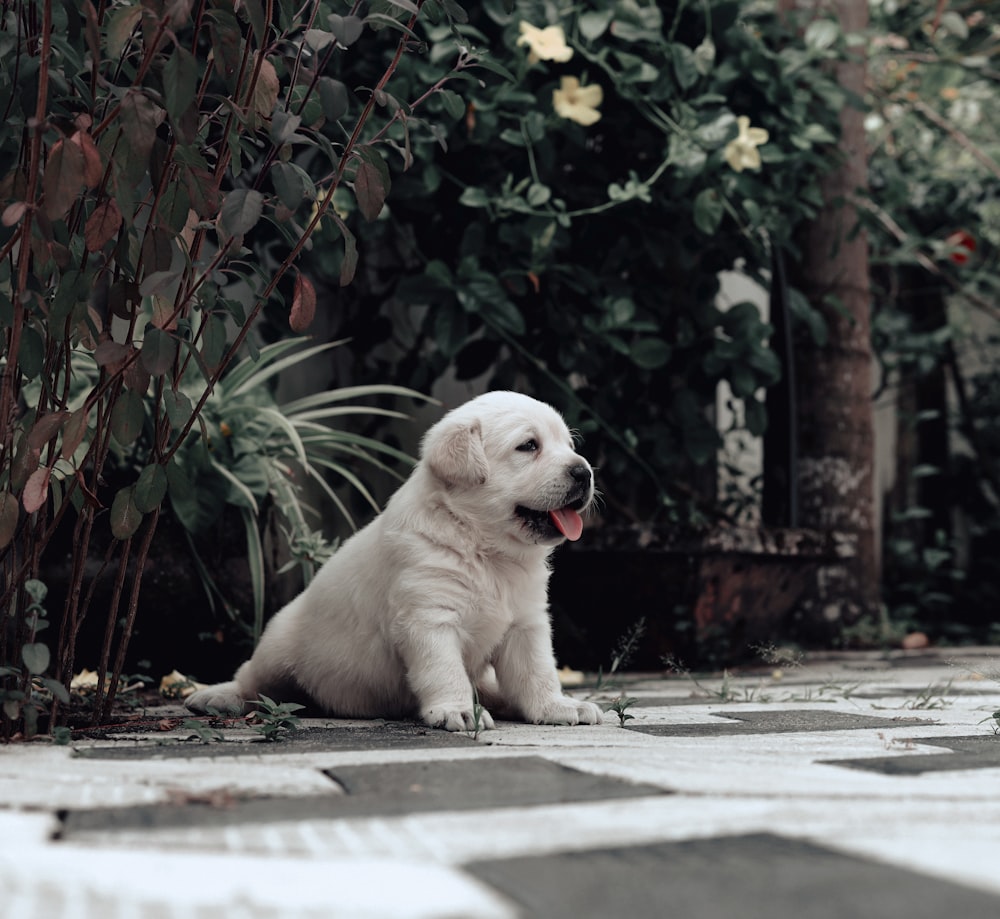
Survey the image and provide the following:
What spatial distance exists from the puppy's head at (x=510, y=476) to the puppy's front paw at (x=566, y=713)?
36 centimetres

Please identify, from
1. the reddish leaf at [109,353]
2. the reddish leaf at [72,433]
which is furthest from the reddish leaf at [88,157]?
the reddish leaf at [72,433]

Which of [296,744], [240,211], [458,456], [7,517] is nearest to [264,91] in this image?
[240,211]

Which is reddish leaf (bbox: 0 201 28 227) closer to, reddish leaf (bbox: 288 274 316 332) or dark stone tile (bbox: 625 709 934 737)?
reddish leaf (bbox: 288 274 316 332)

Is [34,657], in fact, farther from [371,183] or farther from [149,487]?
[371,183]

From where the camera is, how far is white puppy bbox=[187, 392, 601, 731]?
2.53m

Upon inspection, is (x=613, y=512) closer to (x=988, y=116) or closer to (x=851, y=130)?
(x=851, y=130)

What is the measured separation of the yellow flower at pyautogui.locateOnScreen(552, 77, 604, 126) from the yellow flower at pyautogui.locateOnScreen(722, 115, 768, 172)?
1.45 ft

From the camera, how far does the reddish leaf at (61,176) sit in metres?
1.67

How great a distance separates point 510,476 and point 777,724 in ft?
2.55

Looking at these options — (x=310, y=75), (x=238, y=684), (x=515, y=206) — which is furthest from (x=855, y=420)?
(x=310, y=75)

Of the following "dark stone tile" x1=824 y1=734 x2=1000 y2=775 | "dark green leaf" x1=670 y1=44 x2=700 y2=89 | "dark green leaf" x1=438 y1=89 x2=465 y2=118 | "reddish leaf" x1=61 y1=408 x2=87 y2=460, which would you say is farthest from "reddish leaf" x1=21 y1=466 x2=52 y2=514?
"dark green leaf" x1=670 y1=44 x2=700 y2=89

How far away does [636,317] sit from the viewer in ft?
13.3

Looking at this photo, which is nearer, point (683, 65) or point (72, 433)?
point (72, 433)

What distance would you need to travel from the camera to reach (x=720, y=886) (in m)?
0.99
